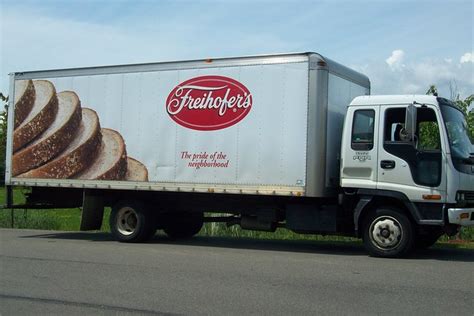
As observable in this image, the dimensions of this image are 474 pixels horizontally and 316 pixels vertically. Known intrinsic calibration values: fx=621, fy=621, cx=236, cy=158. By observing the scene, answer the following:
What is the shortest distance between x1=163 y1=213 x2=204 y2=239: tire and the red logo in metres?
2.64

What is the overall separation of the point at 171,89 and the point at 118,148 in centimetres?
175

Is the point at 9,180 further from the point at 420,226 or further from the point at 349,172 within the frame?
the point at 420,226

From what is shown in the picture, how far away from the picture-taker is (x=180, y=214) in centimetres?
1410

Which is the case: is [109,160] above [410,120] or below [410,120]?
below

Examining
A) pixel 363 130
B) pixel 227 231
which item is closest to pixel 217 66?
pixel 363 130

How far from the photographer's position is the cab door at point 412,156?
33.8 ft

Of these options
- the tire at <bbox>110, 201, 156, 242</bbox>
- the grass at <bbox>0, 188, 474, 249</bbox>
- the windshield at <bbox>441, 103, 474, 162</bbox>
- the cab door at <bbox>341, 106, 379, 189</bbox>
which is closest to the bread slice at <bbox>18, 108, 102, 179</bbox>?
the tire at <bbox>110, 201, 156, 242</bbox>

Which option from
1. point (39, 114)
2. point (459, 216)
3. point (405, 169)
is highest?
point (39, 114)

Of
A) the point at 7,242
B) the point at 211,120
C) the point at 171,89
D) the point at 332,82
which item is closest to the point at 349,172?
the point at 332,82

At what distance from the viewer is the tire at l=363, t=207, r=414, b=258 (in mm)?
10477

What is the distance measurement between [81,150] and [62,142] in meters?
0.53

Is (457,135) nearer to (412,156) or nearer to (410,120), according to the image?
(412,156)

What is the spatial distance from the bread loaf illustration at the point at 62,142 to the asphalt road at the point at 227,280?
1.70 m

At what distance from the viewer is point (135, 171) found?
12844 millimetres
